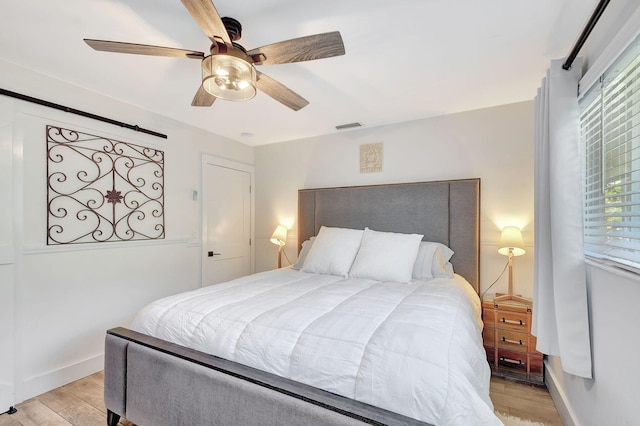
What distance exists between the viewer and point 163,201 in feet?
9.96

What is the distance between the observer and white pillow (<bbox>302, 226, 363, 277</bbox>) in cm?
271

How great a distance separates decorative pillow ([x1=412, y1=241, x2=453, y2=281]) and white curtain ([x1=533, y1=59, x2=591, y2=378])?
896 millimetres

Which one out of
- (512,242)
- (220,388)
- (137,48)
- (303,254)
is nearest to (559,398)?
(512,242)

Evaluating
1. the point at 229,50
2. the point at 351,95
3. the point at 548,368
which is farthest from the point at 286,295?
the point at 548,368

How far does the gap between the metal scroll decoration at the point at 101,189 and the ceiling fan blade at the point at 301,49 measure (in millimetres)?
1839

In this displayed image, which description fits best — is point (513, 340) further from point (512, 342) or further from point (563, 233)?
point (563, 233)

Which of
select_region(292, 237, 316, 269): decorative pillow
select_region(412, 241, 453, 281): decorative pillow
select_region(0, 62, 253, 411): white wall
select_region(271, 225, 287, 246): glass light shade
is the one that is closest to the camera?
select_region(0, 62, 253, 411): white wall

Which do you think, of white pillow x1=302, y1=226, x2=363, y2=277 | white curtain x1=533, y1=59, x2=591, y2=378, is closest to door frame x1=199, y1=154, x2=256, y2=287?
white pillow x1=302, y1=226, x2=363, y2=277

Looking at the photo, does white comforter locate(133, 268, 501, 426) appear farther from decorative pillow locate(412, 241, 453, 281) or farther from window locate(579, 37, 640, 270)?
window locate(579, 37, 640, 270)

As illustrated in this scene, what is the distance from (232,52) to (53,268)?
2181 mm

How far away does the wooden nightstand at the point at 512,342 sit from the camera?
2.27 m

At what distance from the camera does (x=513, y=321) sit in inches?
92.0

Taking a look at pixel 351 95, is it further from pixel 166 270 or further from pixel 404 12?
pixel 166 270

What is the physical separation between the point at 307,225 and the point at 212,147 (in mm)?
1523
